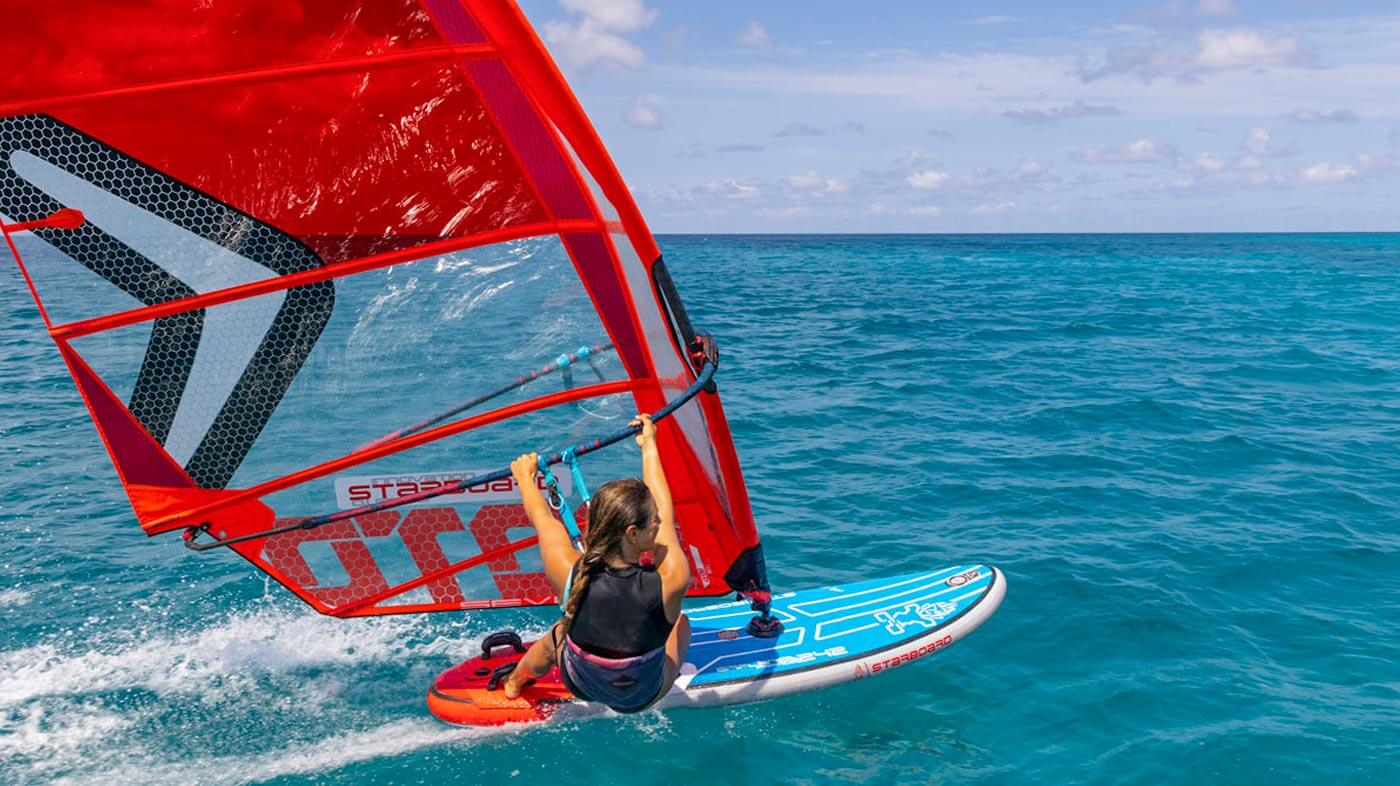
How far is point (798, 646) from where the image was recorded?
21.9 feet

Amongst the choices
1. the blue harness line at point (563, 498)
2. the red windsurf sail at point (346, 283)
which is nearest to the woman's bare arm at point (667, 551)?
the blue harness line at point (563, 498)

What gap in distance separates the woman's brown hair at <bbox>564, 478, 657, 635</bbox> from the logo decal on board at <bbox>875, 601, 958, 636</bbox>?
303 cm

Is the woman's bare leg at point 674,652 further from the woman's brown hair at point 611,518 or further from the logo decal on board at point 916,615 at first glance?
the logo decal on board at point 916,615

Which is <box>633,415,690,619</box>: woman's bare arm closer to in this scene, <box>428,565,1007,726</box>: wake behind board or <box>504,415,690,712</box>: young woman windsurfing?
<box>504,415,690,712</box>: young woman windsurfing

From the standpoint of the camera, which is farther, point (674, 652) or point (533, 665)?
point (533, 665)

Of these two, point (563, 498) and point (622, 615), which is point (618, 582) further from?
point (563, 498)

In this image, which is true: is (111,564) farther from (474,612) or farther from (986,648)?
(986,648)

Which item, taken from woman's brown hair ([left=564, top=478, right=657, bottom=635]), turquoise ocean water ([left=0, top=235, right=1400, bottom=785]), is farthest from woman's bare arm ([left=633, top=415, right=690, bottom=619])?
turquoise ocean water ([left=0, top=235, right=1400, bottom=785])

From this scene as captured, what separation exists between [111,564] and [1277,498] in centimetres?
1127

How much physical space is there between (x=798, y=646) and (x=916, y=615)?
93 cm

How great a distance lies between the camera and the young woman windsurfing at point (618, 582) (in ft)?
14.3

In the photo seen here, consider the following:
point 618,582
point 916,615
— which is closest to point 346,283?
point 618,582

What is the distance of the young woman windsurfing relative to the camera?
4.35 metres

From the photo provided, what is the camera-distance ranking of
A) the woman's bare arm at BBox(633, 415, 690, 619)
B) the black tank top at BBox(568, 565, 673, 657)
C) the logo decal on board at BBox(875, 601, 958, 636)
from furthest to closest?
1. the logo decal on board at BBox(875, 601, 958, 636)
2. the woman's bare arm at BBox(633, 415, 690, 619)
3. the black tank top at BBox(568, 565, 673, 657)
